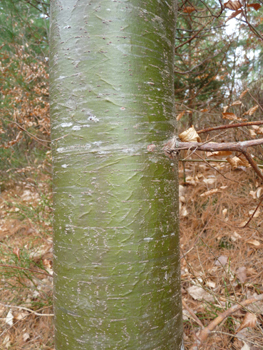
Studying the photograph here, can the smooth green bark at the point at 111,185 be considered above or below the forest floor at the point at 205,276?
above

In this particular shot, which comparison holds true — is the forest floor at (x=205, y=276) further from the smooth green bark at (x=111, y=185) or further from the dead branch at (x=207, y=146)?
the smooth green bark at (x=111, y=185)

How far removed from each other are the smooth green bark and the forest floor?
0.43 meters

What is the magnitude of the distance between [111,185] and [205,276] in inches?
55.7

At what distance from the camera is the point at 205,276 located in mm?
1777

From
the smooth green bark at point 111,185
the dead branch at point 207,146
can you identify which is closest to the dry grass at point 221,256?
the smooth green bark at point 111,185

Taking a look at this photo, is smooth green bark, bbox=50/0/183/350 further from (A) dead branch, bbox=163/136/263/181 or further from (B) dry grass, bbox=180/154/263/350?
(B) dry grass, bbox=180/154/263/350

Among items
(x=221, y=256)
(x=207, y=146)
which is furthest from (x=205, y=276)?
(x=207, y=146)

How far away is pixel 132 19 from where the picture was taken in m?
0.75

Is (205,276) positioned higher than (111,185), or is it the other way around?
(111,185)

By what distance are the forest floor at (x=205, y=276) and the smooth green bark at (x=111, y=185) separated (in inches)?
17.0

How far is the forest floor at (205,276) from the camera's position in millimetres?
1323

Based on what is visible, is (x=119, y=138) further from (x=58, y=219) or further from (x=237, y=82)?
(x=237, y=82)

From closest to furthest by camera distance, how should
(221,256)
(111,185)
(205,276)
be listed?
(111,185), (205,276), (221,256)

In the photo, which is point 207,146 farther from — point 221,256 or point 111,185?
point 221,256
